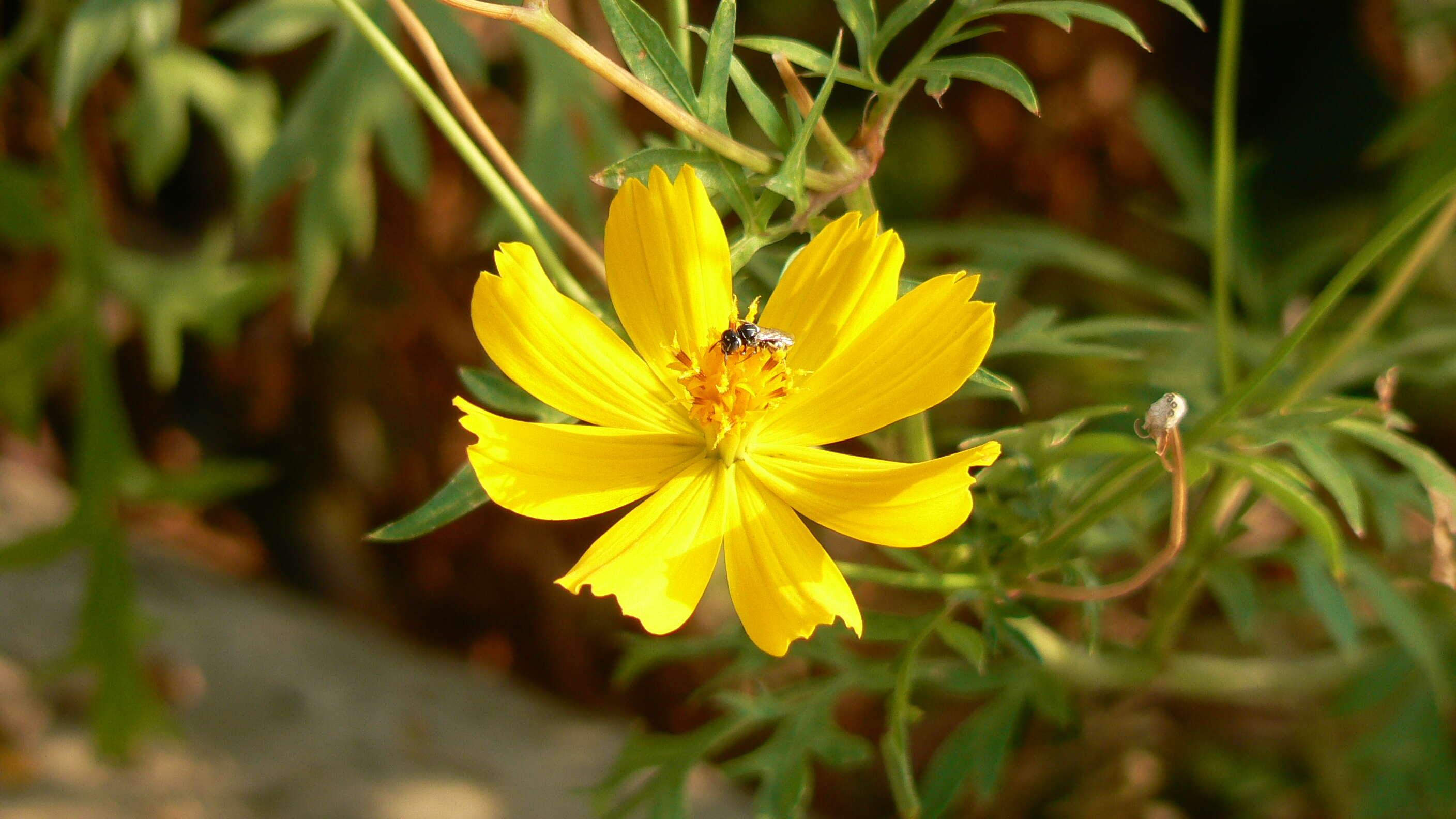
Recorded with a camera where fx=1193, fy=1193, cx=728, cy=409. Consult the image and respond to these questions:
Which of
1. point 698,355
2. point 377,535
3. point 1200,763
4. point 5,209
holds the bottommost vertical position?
point 377,535

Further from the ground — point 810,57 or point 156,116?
point 156,116

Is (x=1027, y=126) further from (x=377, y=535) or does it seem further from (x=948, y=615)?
(x=377, y=535)

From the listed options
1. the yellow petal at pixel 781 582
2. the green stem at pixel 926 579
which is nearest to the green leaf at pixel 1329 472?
the green stem at pixel 926 579

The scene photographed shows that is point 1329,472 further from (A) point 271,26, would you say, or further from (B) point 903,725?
(A) point 271,26

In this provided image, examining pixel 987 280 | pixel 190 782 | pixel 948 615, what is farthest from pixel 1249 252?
pixel 190 782

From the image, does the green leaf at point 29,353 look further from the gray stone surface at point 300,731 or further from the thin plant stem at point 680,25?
the thin plant stem at point 680,25

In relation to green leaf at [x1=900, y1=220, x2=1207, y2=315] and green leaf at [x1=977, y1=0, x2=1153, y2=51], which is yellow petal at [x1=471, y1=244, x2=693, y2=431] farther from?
green leaf at [x1=900, y1=220, x2=1207, y2=315]

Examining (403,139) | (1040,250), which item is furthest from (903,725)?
(403,139)
